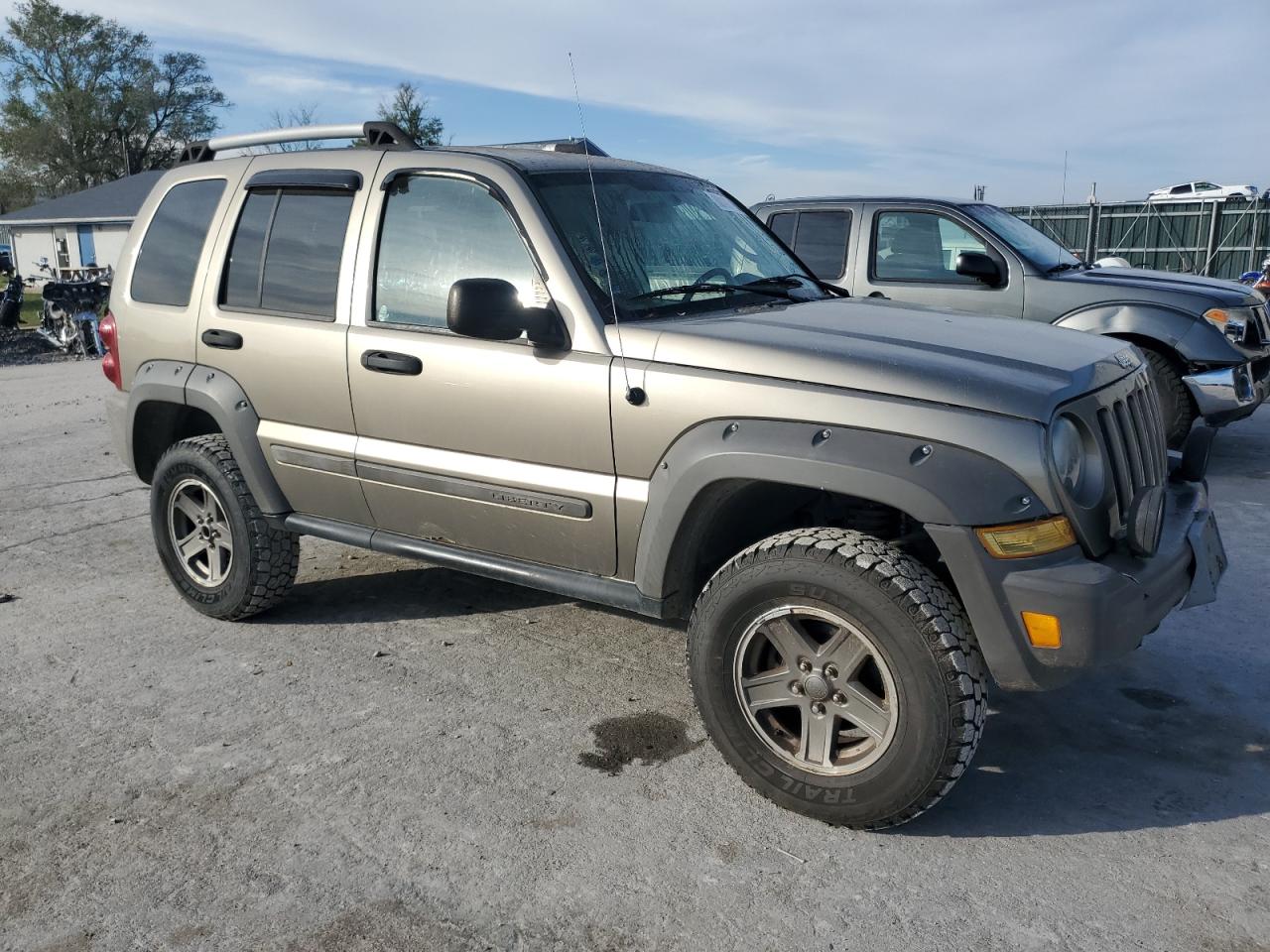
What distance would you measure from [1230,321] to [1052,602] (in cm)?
560

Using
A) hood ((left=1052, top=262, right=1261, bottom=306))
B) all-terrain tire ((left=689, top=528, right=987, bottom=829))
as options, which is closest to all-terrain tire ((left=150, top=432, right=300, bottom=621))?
all-terrain tire ((left=689, top=528, right=987, bottom=829))

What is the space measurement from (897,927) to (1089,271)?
6303mm

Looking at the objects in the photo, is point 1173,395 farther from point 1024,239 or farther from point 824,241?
point 824,241

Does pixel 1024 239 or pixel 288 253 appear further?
pixel 1024 239

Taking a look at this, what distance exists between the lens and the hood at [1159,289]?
24.3ft

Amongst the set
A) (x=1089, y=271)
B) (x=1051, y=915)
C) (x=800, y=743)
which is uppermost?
(x=1089, y=271)

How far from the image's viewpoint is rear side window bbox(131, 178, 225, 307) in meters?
4.84

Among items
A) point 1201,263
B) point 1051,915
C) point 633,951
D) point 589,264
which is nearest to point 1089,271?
point 589,264

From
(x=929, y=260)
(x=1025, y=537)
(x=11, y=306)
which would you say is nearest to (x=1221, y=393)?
(x=929, y=260)

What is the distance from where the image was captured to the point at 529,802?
11.2ft

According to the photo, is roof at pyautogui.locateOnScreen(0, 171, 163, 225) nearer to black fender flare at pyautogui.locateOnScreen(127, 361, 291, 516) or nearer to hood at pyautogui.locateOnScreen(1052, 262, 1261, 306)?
hood at pyautogui.locateOnScreen(1052, 262, 1261, 306)

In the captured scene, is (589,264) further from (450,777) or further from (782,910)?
(782,910)

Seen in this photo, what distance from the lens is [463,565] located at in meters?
4.14

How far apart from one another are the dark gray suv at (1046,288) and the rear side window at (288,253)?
4.54 m
